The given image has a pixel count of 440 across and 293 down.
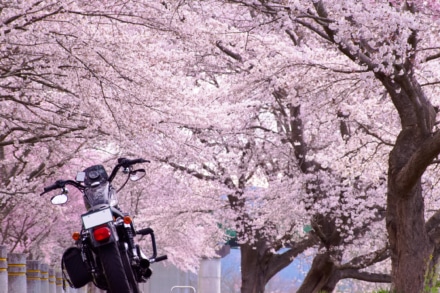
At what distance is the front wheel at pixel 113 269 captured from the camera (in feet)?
24.3

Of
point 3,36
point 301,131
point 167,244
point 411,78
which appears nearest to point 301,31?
point 301,131

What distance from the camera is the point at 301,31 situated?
21094 millimetres

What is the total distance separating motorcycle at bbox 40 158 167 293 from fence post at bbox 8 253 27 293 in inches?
263

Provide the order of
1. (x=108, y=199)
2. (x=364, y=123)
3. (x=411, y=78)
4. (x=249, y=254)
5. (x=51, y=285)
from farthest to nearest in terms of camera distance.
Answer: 1. (x=249, y=254)
2. (x=51, y=285)
3. (x=364, y=123)
4. (x=411, y=78)
5. (x=108, y=199)

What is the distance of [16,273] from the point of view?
14367mm

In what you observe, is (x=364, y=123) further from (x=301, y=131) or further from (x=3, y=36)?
(x=3, y=36)

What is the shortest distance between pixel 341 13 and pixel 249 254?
49.8ft

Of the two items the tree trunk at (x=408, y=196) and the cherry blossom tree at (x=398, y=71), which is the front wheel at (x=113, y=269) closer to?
the cherry blossom tree at (x=398, y=71)

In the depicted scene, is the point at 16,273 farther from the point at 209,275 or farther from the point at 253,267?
the point at 209,275

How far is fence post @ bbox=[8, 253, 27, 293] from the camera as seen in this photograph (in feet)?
46.9

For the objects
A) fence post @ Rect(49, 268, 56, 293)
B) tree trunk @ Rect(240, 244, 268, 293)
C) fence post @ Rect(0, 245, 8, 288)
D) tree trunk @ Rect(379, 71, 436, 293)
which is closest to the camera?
tree trunk @ Rect(379, 71, 436, 293)

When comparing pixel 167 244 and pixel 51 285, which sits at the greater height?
pixel 167 244

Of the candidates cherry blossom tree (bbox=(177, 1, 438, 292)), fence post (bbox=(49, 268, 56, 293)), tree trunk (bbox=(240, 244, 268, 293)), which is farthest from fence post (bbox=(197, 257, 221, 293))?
cherry blossom tree (bbox=(177, 1, 438, 292))

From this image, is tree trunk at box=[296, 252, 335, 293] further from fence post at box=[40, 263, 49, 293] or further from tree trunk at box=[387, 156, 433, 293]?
tree trunk at box=[387, 156, 433, 293]
